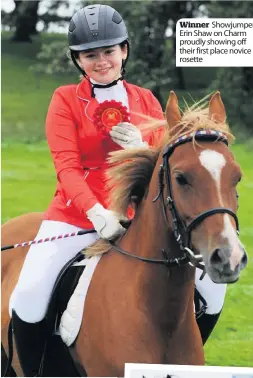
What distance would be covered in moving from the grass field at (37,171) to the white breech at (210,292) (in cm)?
109

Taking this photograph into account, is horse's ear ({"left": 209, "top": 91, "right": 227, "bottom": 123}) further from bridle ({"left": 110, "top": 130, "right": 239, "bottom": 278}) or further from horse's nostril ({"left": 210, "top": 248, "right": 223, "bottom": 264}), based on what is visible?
horse's nostril ({"left": 210, "top": 248, "right": 223, "bottom": 264})

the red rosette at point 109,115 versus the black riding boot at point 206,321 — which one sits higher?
the red rosette at point 109,115

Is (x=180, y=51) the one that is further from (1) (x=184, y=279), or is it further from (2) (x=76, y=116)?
(1) (x=184, y=279)

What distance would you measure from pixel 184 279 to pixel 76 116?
732 mm

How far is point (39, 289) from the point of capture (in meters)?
2.79

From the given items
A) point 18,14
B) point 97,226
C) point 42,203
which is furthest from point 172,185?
point 42,203

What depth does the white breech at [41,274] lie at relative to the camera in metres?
2.80

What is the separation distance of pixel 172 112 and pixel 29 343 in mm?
982

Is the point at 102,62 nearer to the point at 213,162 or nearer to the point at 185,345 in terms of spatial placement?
the point at 213,162

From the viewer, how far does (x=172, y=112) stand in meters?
2.53

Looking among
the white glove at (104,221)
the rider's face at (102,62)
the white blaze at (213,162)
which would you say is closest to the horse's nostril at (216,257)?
the white blaze at (213,162)

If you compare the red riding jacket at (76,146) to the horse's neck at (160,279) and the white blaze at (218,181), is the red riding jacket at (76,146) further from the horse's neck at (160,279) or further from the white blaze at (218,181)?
the white blaze at (218,181)

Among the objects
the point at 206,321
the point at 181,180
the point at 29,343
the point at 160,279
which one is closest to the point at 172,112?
the point at 181,180
